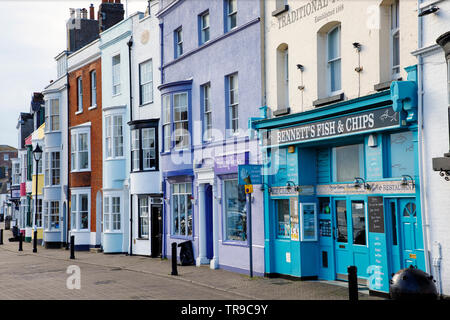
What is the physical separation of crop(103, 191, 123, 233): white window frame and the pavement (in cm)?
483

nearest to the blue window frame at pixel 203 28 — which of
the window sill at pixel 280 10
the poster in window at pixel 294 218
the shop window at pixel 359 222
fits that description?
the window sill at pixel 280 10

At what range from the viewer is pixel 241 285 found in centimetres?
1602

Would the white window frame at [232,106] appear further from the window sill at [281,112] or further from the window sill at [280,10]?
the window sill at [280,10]

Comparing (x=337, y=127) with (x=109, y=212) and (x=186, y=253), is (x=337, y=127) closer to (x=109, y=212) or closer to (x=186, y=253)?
(x=186, y=253)

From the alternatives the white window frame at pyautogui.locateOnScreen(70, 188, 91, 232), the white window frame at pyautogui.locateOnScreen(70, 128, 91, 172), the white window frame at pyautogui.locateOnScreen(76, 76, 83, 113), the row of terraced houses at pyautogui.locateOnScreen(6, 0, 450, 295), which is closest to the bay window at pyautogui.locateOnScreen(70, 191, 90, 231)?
the white window frame at pyautogui.locateOnScreen(70, 188, 91, 232)

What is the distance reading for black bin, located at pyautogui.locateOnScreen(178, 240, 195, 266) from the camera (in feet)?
70.9

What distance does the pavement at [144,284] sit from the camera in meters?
14.3

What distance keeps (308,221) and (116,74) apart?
1620 centimetres

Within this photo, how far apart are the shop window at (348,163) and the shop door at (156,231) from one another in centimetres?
1147

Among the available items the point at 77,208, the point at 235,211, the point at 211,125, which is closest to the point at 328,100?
the point at 235,211

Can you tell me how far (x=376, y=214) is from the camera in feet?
44.7
